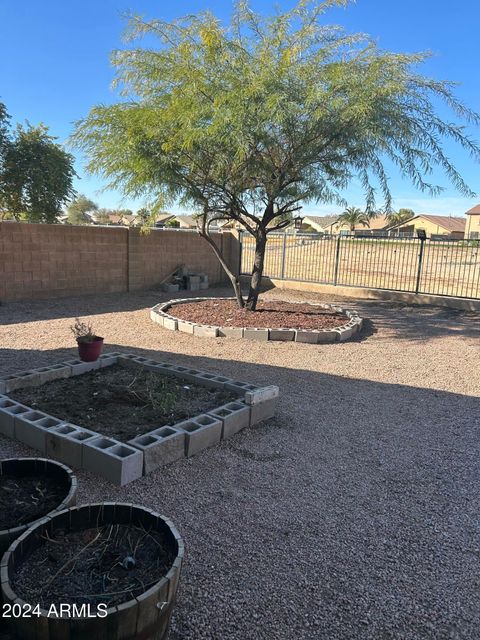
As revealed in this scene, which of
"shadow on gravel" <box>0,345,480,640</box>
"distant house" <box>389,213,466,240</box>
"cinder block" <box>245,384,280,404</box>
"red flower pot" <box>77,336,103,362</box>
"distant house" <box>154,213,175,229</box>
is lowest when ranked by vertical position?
"shadow on gravel" <box>0,345,480,640</box>

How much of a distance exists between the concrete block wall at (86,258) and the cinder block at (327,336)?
6604mm

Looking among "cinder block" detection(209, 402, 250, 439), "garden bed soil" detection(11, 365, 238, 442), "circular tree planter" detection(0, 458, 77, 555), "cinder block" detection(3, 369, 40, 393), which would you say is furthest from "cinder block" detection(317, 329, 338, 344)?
"circular tree planter" detection(0, 458, 77, 555)

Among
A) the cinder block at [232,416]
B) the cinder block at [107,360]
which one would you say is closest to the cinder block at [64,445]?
the cinder block at [232,416]

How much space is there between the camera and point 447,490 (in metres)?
3.33

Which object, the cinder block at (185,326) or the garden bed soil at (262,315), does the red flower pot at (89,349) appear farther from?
the garden bed soil at (262,315)

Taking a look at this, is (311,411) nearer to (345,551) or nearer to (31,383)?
(345,551)

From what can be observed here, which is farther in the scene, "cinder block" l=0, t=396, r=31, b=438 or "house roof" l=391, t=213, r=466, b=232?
"house roof" l=391, t=213, r=466, b=232

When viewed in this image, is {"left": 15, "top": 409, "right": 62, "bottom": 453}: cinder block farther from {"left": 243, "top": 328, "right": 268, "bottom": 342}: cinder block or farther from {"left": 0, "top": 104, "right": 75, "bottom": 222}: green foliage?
{"left": 0, "top": 104, "right": 75, "bottom": 222}: green foliage

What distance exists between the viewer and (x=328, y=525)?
2.84 m

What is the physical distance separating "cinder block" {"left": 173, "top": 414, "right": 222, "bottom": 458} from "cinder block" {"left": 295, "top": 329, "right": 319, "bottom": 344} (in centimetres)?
415

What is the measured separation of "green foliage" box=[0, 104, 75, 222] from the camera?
17.0 metres

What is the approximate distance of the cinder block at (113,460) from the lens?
3.11m

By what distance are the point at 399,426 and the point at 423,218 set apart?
7414 centimetres

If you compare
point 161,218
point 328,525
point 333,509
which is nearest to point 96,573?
point 328,525
